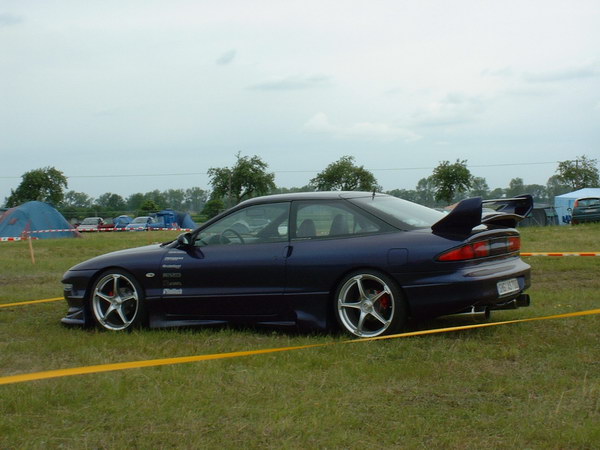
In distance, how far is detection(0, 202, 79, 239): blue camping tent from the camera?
3167cm

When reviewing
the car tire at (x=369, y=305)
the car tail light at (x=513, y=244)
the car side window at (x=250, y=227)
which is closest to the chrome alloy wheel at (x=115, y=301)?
the car side window at (x=250, y=227)

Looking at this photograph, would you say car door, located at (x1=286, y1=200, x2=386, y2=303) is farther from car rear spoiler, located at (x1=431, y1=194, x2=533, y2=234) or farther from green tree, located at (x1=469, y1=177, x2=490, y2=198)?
green tree, located at (x1=469, y1=177, x2=490, y2=198)

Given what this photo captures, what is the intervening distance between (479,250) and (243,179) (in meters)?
53.3

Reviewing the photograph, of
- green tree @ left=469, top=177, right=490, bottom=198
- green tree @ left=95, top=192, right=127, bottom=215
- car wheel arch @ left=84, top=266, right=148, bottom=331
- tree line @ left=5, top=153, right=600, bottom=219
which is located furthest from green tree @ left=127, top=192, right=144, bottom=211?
car wheel arch @ left=84, top=266, right=148, bottom=331

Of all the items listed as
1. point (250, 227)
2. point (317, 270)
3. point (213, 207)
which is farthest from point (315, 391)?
point (213, 207)

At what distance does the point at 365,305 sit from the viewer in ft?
19.8

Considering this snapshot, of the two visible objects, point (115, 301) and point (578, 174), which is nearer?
point (115, 301)

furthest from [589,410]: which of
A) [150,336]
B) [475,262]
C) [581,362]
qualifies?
[150,336]

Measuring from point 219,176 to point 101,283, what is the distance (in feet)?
174

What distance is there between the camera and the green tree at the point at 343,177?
A: 55062 millimetres

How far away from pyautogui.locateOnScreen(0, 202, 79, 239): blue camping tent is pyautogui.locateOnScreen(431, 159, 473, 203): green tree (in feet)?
87.5

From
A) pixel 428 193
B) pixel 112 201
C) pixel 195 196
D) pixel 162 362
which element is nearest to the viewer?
pixel 162 362

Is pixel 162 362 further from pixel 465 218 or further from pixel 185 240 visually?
pixel 465 218

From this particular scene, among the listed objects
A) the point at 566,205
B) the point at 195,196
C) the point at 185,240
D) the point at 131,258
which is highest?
the point at 195,196
